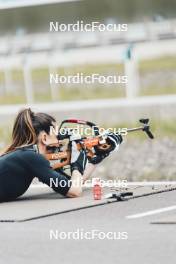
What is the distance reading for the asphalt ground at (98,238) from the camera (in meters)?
8.08

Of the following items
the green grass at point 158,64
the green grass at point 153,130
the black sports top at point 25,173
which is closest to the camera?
the black sports top at point 25,173

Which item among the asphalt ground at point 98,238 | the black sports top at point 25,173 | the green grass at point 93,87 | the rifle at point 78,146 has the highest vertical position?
the green grass at point 93,87

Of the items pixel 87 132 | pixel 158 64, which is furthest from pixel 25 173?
pixel 158 64

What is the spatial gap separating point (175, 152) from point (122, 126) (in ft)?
2.35

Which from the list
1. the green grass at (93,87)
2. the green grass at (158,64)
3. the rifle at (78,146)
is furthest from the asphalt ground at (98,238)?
the green grass at (158,64)

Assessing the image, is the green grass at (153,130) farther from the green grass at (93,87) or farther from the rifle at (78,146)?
the rifle at (78,146)

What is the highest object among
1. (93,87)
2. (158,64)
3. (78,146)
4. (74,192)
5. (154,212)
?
(158,64)

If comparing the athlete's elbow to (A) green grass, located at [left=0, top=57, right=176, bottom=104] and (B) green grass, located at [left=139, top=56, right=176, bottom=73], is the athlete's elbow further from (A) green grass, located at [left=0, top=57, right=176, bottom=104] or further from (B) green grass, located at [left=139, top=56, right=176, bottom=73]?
(B) green grass, located at [left=139, top=56, right=176, bottom=73]

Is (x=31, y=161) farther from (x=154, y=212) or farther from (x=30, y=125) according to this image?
(x=154, y=212)

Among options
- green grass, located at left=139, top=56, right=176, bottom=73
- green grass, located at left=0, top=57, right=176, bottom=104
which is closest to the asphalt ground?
green grass, located at left=0, top=57, right=176, bottom=104

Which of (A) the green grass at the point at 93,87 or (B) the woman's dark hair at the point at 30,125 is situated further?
(A) the green grass at the point at 93,87

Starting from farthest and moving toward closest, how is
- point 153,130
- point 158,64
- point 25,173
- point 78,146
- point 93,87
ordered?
point 158,64
point 93,87
point 153,130
point 78,146
point 25,173

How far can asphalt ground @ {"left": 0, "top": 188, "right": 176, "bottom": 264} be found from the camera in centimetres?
808

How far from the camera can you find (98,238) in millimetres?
8734
